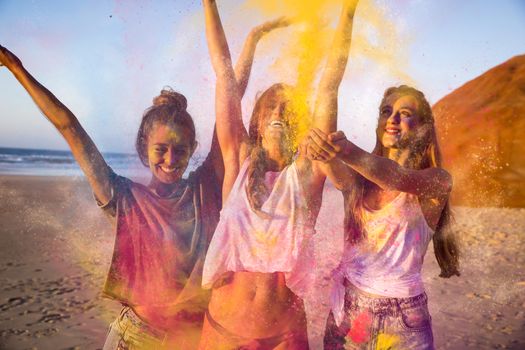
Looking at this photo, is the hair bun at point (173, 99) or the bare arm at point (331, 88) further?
the hair bun at point (173, 99)

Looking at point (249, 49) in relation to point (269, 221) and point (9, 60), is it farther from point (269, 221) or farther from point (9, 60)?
point (9, 60)

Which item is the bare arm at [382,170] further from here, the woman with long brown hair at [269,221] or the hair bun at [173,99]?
the hair bun at [173,99]

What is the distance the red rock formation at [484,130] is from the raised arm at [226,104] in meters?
0.99

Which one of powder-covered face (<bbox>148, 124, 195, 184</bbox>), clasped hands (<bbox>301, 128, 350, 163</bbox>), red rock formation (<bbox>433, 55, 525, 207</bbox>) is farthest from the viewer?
red rock formation (<bbox>433, 55, 525, 207</bbox>)

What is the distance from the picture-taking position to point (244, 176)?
7.16 feet

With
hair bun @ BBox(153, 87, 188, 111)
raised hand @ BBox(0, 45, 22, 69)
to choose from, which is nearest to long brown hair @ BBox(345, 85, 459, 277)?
hair bun @ BBox(153, 87, 188, 111)

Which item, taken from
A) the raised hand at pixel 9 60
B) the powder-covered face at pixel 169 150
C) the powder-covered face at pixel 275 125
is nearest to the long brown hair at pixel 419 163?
the powder-covered face at pixel 275 125

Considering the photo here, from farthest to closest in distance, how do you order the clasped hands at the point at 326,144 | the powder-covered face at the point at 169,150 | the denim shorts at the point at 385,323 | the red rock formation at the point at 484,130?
the red rock formation at the point at 484,130, the powder-covered face at the point at 169,150, the denim shorts at the point at 385,323, the clasped hands at the point at 326,144

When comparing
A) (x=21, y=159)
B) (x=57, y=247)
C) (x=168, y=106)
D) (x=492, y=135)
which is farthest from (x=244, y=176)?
(x=21, y=159)

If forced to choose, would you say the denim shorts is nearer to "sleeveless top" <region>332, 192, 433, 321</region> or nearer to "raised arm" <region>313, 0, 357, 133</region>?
"sleeveless top" <region>332, 192, 433, 321</region>

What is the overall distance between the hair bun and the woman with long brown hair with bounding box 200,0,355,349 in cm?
25

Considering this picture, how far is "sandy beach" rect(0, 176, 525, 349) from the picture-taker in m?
2.99

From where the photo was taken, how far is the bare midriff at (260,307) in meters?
2.13

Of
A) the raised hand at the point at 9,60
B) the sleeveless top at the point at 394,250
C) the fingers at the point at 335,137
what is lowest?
the sleeveless top at the point at 394,250
